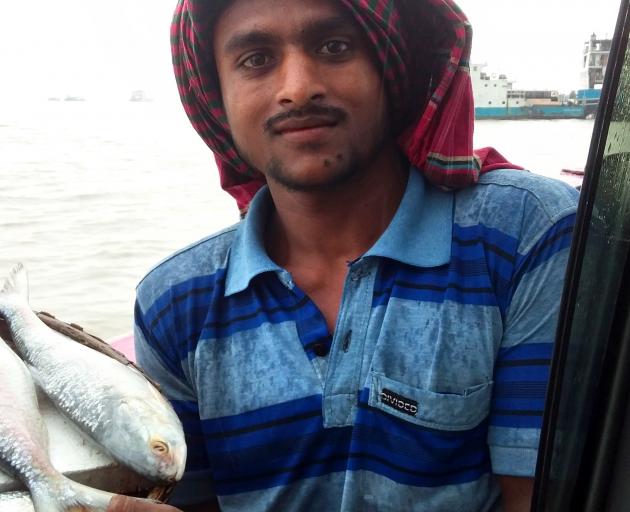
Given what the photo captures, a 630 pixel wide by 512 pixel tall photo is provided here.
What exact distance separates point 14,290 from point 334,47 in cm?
102

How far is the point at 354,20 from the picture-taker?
165cm

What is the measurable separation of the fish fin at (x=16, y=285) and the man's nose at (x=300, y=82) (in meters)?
0.84

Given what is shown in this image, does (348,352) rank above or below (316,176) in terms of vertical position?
below

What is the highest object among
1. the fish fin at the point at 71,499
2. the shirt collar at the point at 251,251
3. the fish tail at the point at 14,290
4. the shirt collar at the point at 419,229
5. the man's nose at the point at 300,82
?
the man's nose at the point at 300,82

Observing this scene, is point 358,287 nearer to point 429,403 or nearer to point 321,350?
point 321,350

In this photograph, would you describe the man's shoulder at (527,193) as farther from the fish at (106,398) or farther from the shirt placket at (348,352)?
the fish at (106,398)

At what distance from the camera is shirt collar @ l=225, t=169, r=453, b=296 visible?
1622 millimetres

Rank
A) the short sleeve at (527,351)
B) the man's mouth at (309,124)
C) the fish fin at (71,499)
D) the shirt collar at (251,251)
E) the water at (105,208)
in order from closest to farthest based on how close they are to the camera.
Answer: the fish fin at (71,499) → the short sleeve at (527,351) → the man's mouth at (309,124) → the shirt collar at (251,251) → the water at (105,208)

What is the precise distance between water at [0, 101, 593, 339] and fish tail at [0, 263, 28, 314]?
6.29ft

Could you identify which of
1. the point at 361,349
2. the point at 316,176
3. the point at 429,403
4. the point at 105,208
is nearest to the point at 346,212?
the point at 316,176

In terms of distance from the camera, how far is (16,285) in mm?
1899

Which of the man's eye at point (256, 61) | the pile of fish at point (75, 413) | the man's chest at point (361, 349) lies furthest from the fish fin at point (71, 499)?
the man's eye at point (256, 61)

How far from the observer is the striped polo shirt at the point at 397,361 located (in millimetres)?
1522

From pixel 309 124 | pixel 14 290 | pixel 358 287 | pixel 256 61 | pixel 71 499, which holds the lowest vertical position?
pixel 71 499
